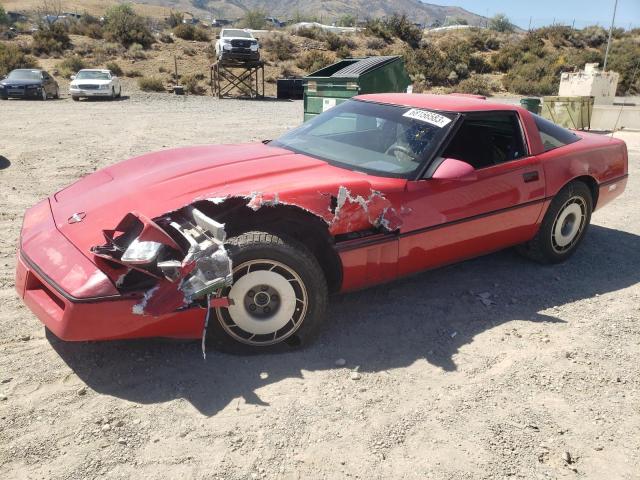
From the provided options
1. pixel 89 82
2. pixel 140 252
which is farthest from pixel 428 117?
pixel 89 82

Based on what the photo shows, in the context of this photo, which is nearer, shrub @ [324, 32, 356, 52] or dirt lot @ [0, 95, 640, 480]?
dirt lot @ [0, 95, 640, 480]

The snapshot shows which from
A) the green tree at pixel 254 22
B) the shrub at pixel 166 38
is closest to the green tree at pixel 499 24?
the green tree at pixel 254 22

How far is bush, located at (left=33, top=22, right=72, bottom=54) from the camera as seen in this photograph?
3170 cm

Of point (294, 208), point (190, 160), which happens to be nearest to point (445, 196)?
point (294, 208)

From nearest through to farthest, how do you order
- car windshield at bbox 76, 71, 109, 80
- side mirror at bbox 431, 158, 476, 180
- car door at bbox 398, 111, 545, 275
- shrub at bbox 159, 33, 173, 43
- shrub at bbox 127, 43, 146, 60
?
side mirror at bbox 431, 158, 476, 180 < car door at bbox 398, 111, 545, 275 < car windshield at bbox 76, 71, 109, 80 < shrub at bbox 127, 43, 146, 60 < shrub at bbox 159, 33, 173, 43

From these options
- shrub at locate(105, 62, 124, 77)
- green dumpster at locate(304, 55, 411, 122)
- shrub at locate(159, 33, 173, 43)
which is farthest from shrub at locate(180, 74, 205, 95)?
green dumpster at locate(304, 55, 411, 122)

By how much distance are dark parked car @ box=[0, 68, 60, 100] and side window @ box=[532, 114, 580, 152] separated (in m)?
19.9

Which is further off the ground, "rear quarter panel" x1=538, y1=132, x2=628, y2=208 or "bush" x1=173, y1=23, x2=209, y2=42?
"bush" x1=173, y1=23, x2=209, y2=42

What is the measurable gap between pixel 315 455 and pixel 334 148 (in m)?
2.27

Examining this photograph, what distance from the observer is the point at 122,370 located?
295cm

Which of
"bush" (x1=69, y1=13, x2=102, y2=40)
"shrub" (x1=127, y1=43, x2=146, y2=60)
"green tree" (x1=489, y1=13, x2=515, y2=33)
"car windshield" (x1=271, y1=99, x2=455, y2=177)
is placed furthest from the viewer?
"green tree" (x1=489, y1=13, x2=515, y2=33)

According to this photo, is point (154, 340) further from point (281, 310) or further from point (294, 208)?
point (294, 208)

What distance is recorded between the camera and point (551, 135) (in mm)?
4523

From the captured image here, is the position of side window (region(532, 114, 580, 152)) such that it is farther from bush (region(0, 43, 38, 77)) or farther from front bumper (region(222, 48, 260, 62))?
bush (region(0, 43, 38, 77))
